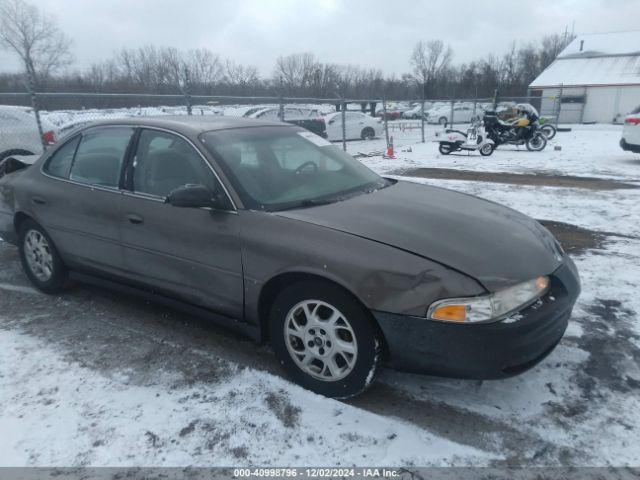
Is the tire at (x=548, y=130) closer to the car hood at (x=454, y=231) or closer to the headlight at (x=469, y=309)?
the car hood at (x=454, y=231)

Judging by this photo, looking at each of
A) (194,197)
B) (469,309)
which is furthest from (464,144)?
Answer: (469,309)

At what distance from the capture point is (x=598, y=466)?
7.27 feet

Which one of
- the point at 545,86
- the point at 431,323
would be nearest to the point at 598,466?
the point at 431,323

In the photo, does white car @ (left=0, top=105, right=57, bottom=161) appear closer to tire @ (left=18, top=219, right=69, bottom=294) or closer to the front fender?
tire @ (left=18, top=219, right=69, bottom=294)

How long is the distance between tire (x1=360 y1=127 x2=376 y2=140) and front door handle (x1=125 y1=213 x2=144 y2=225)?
58.9 ft

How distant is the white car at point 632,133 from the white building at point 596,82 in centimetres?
1865

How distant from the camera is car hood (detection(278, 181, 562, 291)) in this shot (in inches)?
95.8

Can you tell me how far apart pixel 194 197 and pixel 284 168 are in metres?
0.75

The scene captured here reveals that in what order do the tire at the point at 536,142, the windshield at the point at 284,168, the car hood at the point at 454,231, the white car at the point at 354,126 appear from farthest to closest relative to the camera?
the white car at the point at 354,126, the tire at the point at 536,142, the windshield at the point at 284,168, the car hood at the point at 454,231

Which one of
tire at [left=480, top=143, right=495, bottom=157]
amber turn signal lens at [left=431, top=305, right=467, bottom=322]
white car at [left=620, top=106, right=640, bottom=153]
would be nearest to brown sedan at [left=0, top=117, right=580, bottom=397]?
amber turn signal lens at [left=431, top=305, right=467, bottom=322]

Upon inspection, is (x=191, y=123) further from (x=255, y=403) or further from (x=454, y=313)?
(x=454, y=313)

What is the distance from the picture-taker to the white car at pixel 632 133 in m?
11.5

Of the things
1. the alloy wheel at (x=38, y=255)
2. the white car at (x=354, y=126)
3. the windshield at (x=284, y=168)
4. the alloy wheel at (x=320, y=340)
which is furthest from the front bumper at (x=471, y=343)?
the white car at (x=354, y=126)

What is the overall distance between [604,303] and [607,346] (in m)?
0.75
